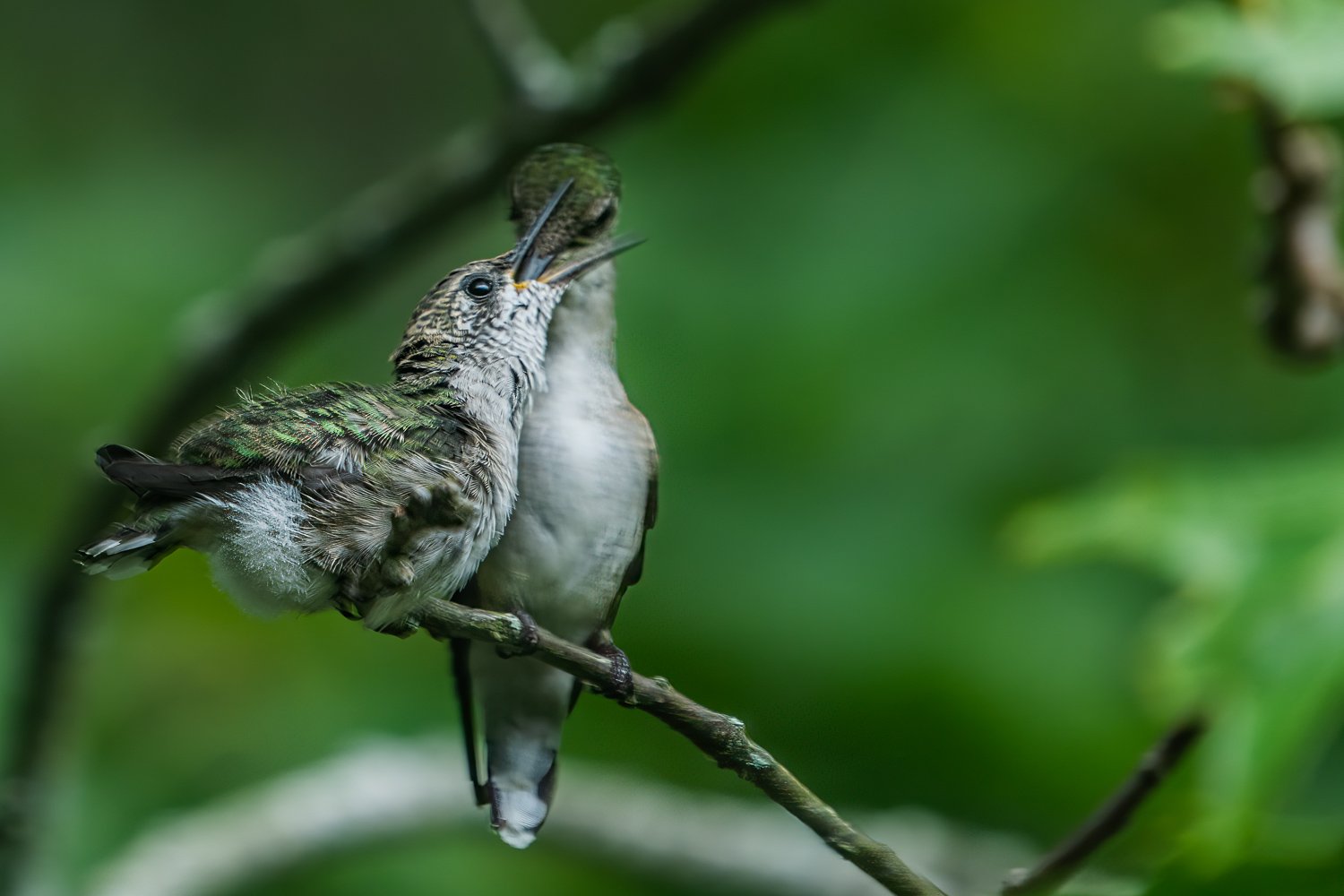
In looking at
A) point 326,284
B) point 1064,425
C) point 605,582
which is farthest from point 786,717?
point 605,582

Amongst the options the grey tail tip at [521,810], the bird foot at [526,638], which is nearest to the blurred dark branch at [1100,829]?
the grey tail tip at [521,810]

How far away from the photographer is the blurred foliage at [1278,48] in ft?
11.2

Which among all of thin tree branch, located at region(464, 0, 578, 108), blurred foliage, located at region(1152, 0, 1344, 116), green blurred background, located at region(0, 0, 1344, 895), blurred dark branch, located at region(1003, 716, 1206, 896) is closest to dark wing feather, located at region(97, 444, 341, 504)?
blurred dark branch, located at region(1003, 716, 1206, 896)

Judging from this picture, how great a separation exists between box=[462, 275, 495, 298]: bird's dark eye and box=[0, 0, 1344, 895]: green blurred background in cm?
476

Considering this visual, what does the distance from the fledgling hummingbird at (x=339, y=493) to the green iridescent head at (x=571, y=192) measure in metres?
0.16

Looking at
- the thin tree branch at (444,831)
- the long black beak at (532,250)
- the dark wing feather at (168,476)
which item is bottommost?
the dark wing feather at (168,476)

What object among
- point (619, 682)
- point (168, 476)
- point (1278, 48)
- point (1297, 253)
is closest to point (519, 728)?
point (619, 682)

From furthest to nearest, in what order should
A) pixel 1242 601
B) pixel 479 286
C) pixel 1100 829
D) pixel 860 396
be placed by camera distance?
pixel 860 396, pixel 1242 601, pixel 1100 829, pixel 479 286

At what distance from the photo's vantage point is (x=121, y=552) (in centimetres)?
102

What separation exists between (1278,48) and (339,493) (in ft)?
10.5

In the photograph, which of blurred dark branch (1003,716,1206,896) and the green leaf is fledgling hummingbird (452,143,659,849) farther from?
the green leaf

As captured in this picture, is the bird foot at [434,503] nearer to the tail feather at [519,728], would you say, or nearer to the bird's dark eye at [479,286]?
the bird's dark eye at [479,286]

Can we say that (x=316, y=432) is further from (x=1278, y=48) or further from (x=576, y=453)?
(x=1278, y=48)

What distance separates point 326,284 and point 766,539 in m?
2.77
